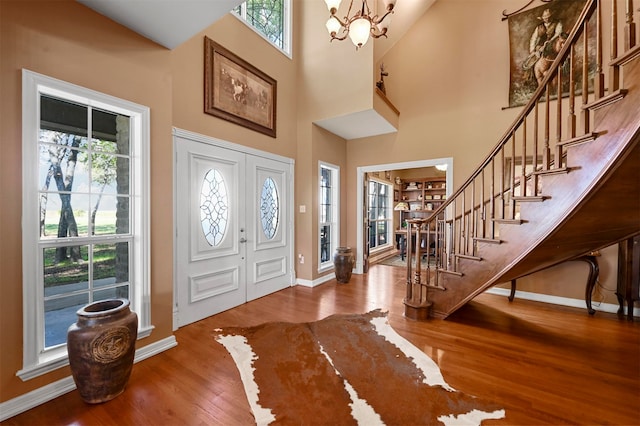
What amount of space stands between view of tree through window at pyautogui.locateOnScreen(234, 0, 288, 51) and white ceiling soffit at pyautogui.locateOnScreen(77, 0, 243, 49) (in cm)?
182

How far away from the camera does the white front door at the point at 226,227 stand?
3027 millimetres

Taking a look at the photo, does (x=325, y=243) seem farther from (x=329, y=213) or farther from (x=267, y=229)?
(x=267, y=229)

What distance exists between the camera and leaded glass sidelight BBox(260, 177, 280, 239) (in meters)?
4.10

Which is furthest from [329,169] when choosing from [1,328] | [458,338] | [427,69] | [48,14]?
[1,328]

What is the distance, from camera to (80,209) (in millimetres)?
2109

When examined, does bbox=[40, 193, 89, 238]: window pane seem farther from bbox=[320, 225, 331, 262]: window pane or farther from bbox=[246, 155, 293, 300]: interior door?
bbox=[320, 225, 331, 262]: window pane

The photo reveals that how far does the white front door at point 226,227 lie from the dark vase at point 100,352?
1.11m

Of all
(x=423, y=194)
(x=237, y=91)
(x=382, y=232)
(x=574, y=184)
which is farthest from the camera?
(x=423, y=194)

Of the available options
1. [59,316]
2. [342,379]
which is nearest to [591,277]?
[342,379]

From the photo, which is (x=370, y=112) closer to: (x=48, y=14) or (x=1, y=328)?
(x=48, y=14)

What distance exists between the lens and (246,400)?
1829mm

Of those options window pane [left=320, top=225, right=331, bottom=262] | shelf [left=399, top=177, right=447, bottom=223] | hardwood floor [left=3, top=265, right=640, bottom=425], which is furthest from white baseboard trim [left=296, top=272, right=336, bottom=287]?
shelf [left=399, top=177, right=447, bottom=223]

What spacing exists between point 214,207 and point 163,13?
198 centimetres

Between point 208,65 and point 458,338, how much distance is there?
4.13m
